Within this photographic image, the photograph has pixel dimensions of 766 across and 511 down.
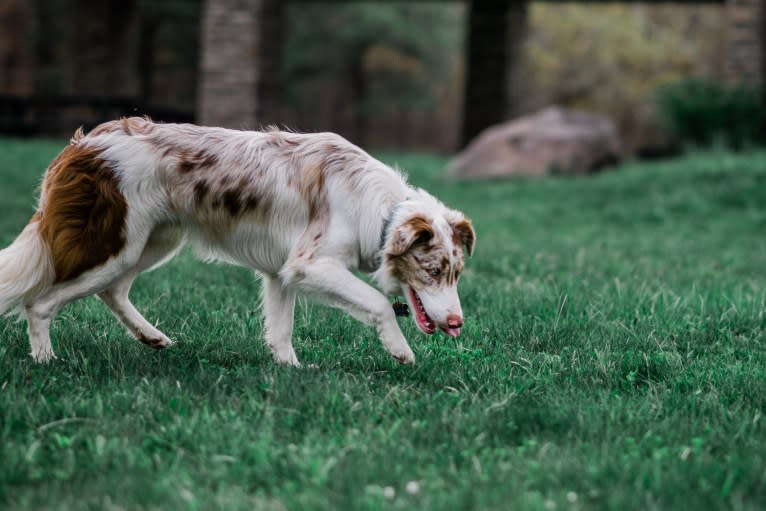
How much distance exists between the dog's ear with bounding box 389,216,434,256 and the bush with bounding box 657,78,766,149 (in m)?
12.8

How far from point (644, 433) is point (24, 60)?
23.9 meters

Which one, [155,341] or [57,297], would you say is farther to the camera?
[155,341]

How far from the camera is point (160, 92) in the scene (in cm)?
3094

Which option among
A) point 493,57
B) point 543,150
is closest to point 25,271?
point 543,150

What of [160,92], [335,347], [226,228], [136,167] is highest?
[136,167]

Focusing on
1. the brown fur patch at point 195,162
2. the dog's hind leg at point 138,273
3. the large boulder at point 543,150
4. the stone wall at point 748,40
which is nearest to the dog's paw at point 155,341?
the dog's hind leg at point 138,273

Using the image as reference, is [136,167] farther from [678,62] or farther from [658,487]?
[678,62]

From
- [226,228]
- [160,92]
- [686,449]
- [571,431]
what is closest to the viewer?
[686,449]

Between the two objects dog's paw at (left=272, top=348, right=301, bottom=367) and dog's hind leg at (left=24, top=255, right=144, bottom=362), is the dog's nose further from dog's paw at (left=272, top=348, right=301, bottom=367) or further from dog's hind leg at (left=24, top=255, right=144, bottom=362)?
dog's hind leg at (left=24, top=255, right=144, bottom=362)

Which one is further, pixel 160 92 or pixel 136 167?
pixel 160 92

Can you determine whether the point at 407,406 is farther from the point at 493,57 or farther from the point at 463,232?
the point at 493,57

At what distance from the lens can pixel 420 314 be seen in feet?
13.6

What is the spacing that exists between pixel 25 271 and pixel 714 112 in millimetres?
13914

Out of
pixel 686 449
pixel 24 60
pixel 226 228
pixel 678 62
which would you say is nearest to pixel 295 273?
pixel 226 228
